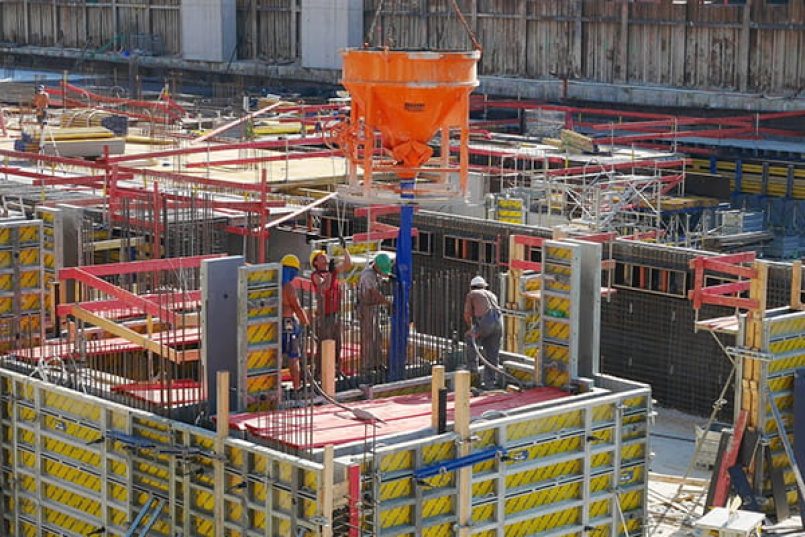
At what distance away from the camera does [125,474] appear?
60.6ft

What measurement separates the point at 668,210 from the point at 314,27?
29.5m

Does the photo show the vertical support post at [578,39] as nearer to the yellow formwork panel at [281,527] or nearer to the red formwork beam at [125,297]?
the red formwork beam at [125,297]

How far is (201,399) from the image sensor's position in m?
18.5

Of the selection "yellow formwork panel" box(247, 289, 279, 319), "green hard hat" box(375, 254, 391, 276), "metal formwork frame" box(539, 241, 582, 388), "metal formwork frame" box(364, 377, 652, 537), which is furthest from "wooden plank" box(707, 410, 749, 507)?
"yellow formwork panel" box(247, 289, 279, 319)

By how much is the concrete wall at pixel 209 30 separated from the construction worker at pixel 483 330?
4849 cm

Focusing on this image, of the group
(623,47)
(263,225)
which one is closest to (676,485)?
(263,225)

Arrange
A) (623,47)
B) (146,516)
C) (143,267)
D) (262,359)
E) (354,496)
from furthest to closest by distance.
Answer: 1. (623,47)
2. (143,267)
3. (262,359)
4. (146,516)
5. (354,496)

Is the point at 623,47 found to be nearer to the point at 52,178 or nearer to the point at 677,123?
the point at 677,123

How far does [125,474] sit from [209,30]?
51.2 meters

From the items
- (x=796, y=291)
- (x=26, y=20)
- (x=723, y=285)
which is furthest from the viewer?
(x=26, y=20)

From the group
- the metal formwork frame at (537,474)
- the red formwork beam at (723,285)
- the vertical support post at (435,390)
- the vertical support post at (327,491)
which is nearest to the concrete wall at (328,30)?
the red formwork beam at (723,285)

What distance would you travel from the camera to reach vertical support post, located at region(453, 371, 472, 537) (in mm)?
17203

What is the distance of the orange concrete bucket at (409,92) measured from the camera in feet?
68.3

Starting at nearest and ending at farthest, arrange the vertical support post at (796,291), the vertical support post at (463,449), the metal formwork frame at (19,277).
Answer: the vertical support post at (463,449), the metal formwork frame at (19,277), the vertical support post at (796,291)
